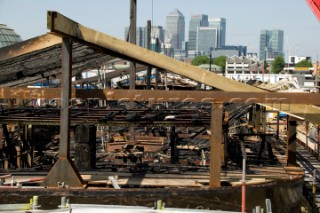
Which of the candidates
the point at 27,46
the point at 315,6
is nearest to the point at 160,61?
the point at 27,46

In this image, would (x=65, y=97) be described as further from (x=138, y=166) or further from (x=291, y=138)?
(x=291, y=138)

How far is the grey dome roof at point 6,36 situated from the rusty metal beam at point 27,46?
55741 mm

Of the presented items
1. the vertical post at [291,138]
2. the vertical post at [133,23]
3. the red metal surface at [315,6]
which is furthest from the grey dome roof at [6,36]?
the vertical post at [291,138]

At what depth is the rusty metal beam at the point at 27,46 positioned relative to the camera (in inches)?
407

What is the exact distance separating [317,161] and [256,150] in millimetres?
5614

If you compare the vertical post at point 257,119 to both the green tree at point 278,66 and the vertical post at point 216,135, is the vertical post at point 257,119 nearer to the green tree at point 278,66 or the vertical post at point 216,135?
the vertical post at point 216,135

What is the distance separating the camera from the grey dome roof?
64562mm

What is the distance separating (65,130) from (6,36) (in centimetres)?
6011

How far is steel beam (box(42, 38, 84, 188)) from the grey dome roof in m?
56.8

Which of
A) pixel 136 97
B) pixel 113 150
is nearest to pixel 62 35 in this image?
pixel 136 97

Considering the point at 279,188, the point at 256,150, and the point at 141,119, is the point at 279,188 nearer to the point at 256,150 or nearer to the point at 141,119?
the point at 141,119

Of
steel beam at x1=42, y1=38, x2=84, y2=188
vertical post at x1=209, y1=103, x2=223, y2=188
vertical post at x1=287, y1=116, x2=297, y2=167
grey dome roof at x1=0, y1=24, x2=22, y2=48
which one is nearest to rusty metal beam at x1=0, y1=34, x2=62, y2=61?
steel beam at x1=42, y1=38, x2=84, y2=188

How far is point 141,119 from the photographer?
13.3 m

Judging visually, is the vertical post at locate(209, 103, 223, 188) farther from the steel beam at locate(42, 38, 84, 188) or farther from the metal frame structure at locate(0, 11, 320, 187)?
the steel beam at locate(42, 38, 84, 188)
